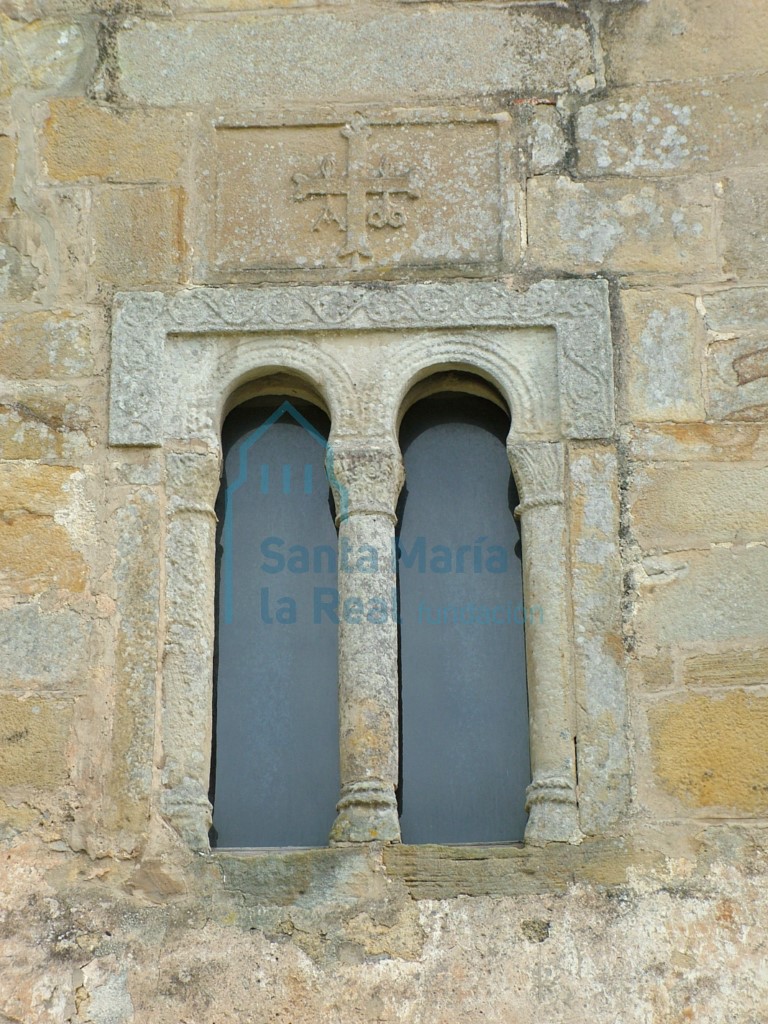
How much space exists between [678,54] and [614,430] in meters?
1.33

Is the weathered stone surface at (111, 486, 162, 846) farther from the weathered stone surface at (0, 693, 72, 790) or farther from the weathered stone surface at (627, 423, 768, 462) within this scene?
the weathered stone surface at (627, 423, 768, 462)

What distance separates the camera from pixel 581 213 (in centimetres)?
562

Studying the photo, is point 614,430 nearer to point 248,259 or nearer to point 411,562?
point 411,562

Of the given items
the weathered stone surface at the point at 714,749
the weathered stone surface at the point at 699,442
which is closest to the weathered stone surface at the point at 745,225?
the weathered stone surface at the point at 699,442

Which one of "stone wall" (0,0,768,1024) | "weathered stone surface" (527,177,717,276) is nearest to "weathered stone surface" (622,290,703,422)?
"stone wall" (0,0,768,1024)

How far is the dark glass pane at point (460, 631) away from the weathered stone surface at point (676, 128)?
920mm

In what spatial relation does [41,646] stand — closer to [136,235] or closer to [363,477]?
[363,477]

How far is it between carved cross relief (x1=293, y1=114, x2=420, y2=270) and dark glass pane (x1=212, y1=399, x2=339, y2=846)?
0.58 m

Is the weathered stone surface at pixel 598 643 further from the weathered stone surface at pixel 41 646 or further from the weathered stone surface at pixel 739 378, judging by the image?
the weathered stone surface at pixel 41 646

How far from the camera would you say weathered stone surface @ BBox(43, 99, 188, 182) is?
5711 mm

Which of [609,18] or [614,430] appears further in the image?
[609,18]

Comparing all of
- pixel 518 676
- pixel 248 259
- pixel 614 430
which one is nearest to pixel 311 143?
pixel 248 259

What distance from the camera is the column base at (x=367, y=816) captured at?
16.4 ft

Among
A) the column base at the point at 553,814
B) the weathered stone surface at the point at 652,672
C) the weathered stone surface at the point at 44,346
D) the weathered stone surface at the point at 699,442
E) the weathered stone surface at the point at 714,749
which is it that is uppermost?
the weathered stone surface at the point at 44,346
